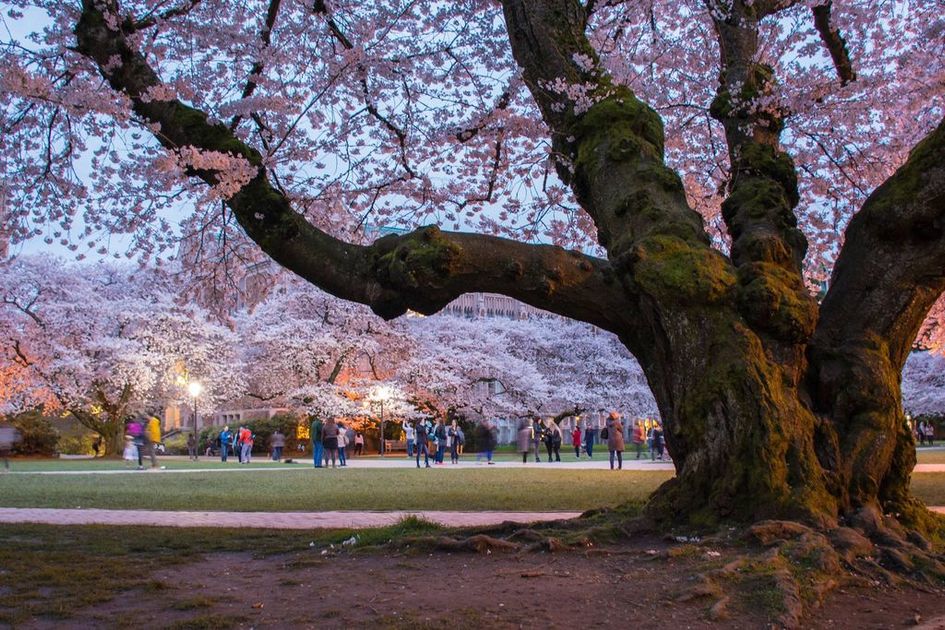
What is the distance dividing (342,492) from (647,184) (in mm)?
8602

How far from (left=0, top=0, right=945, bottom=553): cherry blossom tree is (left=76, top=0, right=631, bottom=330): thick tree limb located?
2 cm

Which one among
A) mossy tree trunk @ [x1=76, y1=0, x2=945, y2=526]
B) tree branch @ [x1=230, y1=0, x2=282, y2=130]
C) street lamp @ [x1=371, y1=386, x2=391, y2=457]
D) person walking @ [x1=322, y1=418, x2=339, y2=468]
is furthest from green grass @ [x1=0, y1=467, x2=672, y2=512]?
street lamp @ [x1=371, y1=386, x2=391, y2=457]

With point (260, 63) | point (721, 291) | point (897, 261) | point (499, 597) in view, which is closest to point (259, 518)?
point (260, 63)

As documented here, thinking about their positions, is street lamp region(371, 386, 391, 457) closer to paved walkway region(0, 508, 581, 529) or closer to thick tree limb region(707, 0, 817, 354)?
paved walkway region(0, 508, 581, 529)

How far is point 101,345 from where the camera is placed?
32.4 m

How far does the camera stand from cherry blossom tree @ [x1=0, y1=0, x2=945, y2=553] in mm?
5496

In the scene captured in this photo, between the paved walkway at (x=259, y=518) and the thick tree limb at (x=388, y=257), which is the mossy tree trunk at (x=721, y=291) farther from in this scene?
the paved walkway at (x=259, y=518)

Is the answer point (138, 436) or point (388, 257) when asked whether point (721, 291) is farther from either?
point (138, 436)

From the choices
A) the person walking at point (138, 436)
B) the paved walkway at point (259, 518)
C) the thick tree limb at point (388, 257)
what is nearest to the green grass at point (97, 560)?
the paved walkway at point (259, 518)

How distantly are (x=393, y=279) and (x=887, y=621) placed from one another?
365cm

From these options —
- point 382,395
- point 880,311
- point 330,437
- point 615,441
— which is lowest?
point 615,441

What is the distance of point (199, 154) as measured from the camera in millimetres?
6355

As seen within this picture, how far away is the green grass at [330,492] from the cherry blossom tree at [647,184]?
→ 3217 millimetres

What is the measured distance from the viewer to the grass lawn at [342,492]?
1075 cm
